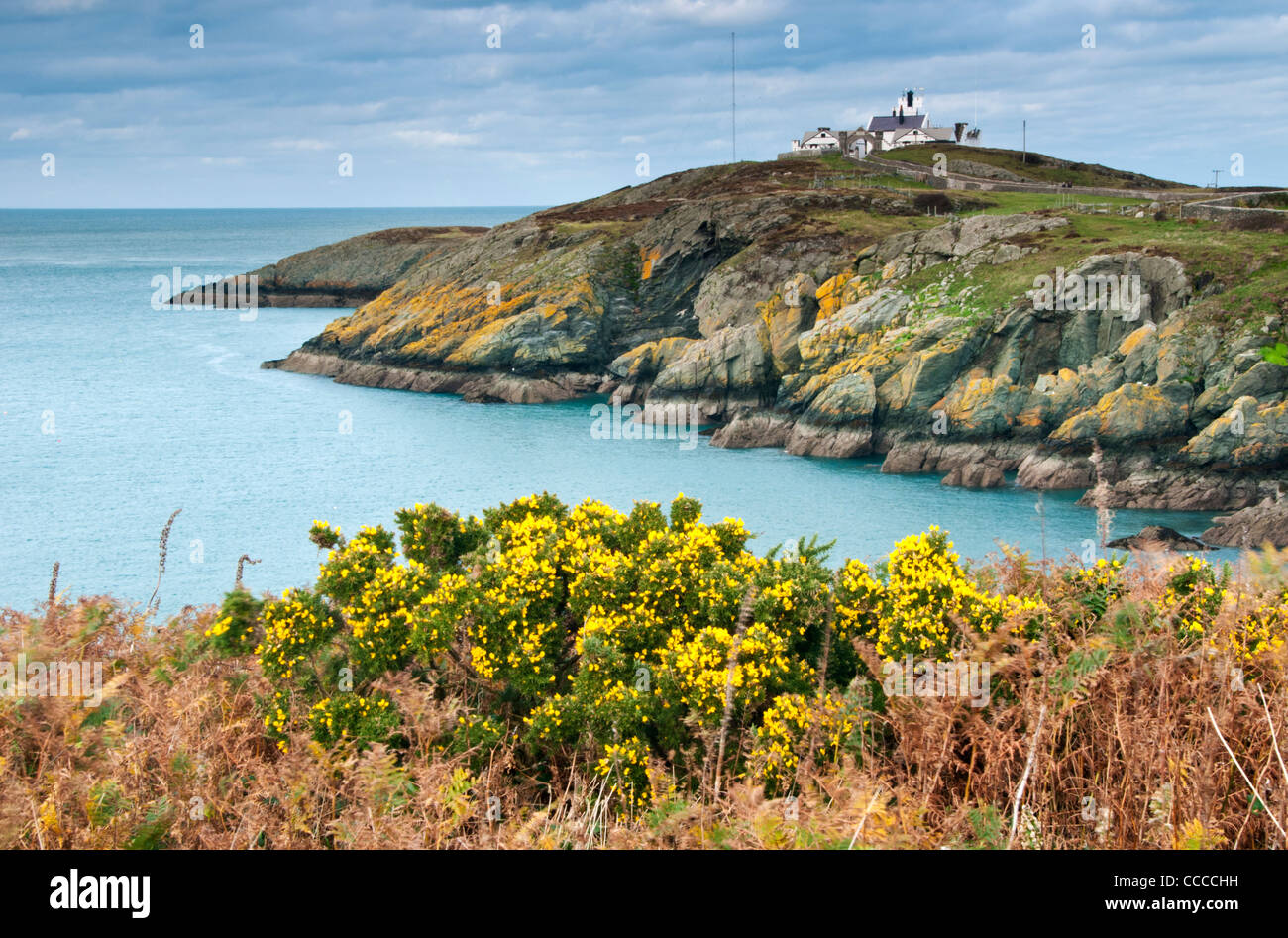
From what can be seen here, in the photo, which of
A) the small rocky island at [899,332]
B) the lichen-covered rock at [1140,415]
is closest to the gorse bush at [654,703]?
the small rocky island at [899,332]

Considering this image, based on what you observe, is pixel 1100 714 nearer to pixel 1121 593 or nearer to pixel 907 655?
pixel 907 655

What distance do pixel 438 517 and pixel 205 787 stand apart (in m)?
4.61

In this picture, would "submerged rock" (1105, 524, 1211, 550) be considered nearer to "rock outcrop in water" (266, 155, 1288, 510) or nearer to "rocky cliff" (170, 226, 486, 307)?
"rock outcrop in water" (266, 155, 1288, 510)

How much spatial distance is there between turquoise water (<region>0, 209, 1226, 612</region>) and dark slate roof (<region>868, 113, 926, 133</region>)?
83.1 metres

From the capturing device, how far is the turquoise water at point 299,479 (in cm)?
3991

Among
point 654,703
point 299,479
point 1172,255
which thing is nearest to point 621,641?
point 654,703

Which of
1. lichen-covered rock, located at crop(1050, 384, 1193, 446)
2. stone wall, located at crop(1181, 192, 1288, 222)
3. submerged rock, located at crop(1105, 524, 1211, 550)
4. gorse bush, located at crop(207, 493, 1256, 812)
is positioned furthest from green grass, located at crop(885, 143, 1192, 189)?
gorse bush, located at crop(207, 493, 1256, 812)

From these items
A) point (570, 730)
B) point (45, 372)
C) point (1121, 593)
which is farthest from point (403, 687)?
point (45, 372)

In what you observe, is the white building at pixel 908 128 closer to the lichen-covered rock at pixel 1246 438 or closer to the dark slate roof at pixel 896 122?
the dark slate roof at pixel 896 122

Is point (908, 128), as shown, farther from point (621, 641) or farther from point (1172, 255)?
point (621, 641)

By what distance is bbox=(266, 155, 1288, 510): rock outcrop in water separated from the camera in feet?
155

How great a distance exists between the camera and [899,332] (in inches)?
2306

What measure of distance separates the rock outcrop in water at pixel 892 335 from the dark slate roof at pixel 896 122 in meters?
47.2

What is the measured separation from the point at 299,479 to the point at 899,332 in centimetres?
3565
